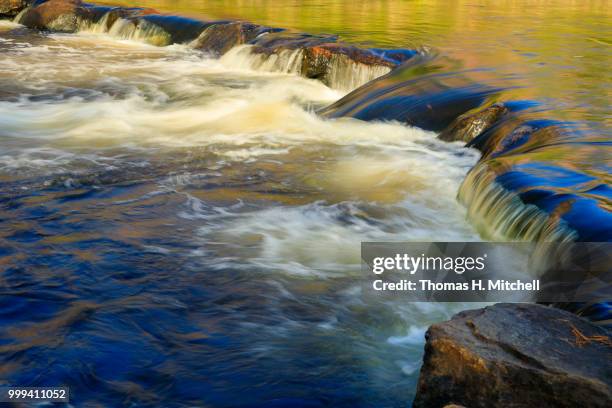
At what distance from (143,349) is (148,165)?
4.11 m

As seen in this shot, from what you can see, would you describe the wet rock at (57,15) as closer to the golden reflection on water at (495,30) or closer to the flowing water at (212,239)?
the golden reflection on water at (495,30)

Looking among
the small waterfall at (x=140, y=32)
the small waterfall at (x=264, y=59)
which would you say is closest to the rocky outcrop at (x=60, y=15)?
the small waterfall at (x=140, y=32)

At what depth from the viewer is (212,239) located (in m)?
6.35

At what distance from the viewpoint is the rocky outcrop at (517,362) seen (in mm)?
3283

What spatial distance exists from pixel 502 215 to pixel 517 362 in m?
2.79

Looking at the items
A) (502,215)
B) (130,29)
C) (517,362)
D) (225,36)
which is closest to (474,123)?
(502,215)

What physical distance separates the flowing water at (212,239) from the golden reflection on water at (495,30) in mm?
484

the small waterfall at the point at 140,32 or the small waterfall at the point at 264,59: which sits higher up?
the small waterfall at the point at 140,32

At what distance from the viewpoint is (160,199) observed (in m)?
7.34

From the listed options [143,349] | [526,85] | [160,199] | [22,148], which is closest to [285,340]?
[143,349]

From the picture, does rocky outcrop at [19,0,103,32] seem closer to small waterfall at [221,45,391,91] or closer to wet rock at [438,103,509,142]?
small waterfall at [221,45,391,91]

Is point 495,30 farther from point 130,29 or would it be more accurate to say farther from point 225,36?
point 130,29

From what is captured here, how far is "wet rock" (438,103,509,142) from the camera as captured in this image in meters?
8.71

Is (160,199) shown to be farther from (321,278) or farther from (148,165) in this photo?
(321,278)
